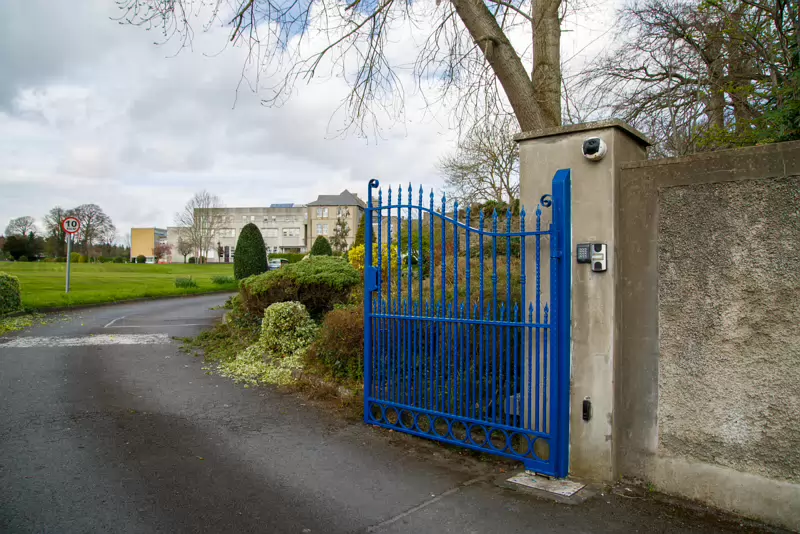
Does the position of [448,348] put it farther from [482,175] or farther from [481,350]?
[482,175]

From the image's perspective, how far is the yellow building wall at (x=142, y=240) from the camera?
86.6 metres

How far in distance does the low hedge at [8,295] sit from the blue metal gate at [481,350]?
40.3 ft

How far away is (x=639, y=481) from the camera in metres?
3.86

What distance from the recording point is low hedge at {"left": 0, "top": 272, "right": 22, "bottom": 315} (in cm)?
1309

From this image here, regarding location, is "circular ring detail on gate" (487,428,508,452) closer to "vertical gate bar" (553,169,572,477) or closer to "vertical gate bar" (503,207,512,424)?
"vertical gate bar" (503,207,512,424)

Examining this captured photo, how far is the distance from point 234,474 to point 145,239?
92863mm

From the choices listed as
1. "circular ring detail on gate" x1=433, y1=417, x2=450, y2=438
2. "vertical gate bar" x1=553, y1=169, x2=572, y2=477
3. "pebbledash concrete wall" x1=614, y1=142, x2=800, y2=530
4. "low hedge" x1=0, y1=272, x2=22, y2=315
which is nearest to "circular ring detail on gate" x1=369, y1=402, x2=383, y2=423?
"circular ring detail on gate" x1=433, y1=417, x2=450, y2=438

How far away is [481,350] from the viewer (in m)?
4.41

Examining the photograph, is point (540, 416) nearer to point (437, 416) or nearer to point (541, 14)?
point (437, 416)

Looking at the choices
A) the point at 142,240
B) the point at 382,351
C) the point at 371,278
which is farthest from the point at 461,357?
the point at 142,240

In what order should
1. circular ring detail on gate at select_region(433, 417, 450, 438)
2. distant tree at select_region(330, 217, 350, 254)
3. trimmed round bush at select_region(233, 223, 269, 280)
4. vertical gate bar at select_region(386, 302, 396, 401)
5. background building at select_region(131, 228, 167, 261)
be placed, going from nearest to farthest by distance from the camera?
circular ring detail on gate at select_region(433, 417, 450, 438)
vertical gate bar at select_region(386, 302, 396, 401)
trimmed round bush at select_region(233, 223, 269, 280)
distant tree at select_region(330, 217, 350, 254)
background building at select_region(131, 228, 167, 261)

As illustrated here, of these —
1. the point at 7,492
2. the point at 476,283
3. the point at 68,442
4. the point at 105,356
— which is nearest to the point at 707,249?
the point at 476,283

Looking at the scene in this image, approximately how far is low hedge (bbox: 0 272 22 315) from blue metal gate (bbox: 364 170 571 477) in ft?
40.3

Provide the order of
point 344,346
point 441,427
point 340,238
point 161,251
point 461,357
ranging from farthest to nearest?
1. point 161,251
2. point 340,238
3. point 344,346
4. point 441,427
5. point 461,357
